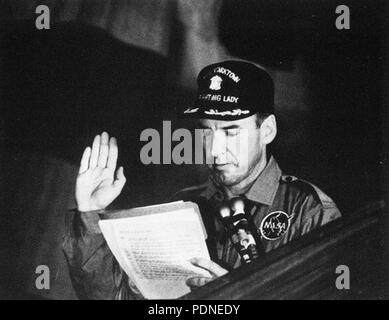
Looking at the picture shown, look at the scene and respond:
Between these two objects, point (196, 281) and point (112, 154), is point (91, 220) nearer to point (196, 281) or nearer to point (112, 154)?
point (112, 154)

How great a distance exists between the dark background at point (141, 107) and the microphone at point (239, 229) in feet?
0.46

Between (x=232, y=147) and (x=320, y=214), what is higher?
(x=232, y=147)

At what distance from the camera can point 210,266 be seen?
6.77 feet

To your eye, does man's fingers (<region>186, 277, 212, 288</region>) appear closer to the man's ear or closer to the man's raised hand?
the man's raised hand

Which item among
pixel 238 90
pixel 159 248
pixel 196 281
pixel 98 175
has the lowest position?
pixel 196 281

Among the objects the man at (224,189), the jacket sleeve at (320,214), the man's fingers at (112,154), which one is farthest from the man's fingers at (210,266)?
the man's fingers at (112,154)

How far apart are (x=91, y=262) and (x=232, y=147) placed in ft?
1.90

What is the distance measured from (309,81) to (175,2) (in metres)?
0.50

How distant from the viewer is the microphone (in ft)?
6.71

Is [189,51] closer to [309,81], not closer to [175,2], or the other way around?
[175,2]

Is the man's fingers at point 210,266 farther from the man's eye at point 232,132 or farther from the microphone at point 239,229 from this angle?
the man's eye at point 232,132

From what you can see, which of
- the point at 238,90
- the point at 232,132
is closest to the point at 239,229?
the point at 232,132

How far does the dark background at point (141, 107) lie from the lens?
2.08 meters

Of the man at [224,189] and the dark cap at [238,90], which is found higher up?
the dark cap at [238,90]
